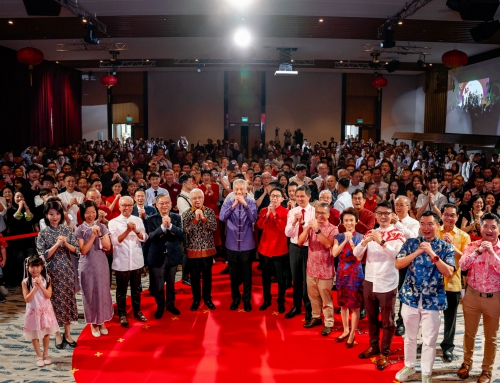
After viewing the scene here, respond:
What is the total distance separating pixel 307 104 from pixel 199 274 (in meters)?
15.7

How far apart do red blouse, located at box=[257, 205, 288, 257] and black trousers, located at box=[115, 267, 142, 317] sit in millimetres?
1356

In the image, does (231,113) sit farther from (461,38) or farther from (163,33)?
(461,38)

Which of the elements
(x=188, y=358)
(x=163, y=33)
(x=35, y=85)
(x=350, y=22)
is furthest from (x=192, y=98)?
(x=188, y=358)

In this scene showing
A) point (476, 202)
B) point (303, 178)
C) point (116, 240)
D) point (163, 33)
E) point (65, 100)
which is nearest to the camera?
point (116, 240)

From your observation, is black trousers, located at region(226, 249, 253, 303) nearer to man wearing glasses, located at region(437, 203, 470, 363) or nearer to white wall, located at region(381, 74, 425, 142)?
man wearing glasses, located at region(437, 203, 470, 363)

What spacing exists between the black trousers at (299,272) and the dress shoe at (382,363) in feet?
3.49

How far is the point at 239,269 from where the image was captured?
5293 millimetres

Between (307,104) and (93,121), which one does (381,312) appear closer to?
(307,104)

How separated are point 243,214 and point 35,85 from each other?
12740 millimetres

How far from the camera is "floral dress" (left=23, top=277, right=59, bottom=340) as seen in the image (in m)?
3.93

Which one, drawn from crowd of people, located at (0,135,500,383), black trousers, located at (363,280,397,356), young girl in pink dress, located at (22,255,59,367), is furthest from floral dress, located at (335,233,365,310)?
young girl in pink dress, located at (22,255,59,367)

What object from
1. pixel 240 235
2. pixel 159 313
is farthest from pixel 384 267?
pixel 159 313

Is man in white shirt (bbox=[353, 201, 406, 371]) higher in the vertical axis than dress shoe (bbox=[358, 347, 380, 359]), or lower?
higher

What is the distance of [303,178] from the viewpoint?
692cm
